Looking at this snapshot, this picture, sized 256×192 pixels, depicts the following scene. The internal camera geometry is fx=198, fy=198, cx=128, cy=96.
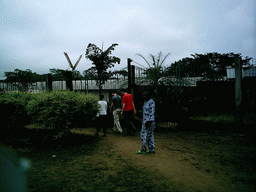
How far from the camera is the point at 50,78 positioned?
11961 millimetres

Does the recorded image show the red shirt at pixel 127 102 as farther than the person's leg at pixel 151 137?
Yes

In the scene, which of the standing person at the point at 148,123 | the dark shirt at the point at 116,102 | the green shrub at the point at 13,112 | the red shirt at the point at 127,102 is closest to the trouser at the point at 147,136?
the standing person at the point at 148,123

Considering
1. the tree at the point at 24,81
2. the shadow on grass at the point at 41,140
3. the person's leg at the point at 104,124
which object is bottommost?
the shadow on grass at the point at 41,140

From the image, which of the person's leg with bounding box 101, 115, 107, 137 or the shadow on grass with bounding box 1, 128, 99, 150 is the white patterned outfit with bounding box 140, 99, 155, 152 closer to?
the shadow on grass with bounding box 1, 128, 99, 150

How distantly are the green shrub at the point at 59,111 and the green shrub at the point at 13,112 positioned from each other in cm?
95

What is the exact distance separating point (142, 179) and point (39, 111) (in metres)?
4.41

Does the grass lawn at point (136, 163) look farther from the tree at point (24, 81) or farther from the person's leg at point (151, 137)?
the tree at point (24, 81)

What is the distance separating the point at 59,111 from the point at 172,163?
3.85m

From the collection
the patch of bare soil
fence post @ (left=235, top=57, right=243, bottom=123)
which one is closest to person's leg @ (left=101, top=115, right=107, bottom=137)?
the patch of bare soil

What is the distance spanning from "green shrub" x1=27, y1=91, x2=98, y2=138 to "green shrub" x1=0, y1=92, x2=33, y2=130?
946 millimetres

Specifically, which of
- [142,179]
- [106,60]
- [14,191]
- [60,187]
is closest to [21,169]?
[14,191]

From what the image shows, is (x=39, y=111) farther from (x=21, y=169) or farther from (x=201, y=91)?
(x=201, y=91)

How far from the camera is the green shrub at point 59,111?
6.43 metres

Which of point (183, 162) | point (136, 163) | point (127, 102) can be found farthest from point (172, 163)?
point (127, 102)
